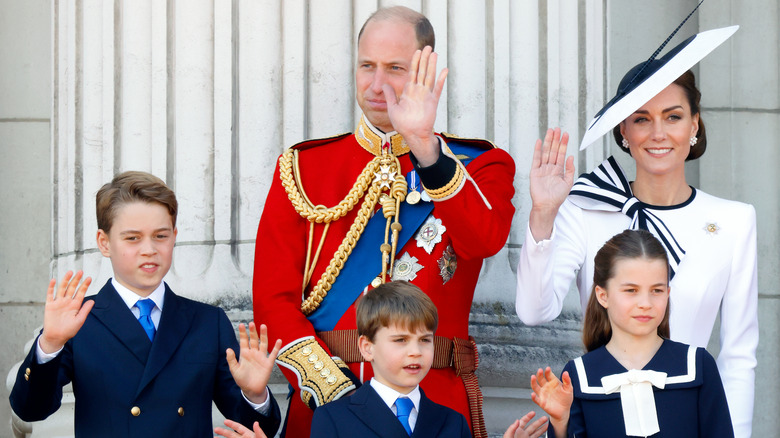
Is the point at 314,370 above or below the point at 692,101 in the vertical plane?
below

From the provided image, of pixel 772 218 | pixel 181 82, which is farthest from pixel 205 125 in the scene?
pixel 772 218

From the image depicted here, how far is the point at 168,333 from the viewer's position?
3.62m

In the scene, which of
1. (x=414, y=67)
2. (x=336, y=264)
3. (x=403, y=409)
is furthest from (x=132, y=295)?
(x=414, y=67)

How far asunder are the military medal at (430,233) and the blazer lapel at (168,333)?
0.75 m

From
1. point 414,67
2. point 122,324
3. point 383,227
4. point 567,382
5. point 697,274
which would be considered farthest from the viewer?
point 383,227

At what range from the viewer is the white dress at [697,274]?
3.73m

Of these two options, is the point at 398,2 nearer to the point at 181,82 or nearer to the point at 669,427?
the point at 181,82

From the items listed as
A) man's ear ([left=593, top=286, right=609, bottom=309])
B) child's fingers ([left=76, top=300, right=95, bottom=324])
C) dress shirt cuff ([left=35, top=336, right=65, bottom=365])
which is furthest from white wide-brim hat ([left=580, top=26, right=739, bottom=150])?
dress shirt cuff ([left=35, top=336, right=65, bottom=365])

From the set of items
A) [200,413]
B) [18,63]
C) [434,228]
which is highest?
[18,63]

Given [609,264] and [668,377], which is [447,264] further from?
[668,377]

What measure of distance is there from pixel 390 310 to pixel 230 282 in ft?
4.28

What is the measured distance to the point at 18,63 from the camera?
19.1ft

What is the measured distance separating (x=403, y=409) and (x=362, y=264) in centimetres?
61

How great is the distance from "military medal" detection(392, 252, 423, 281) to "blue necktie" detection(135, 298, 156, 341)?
76 centimetres
